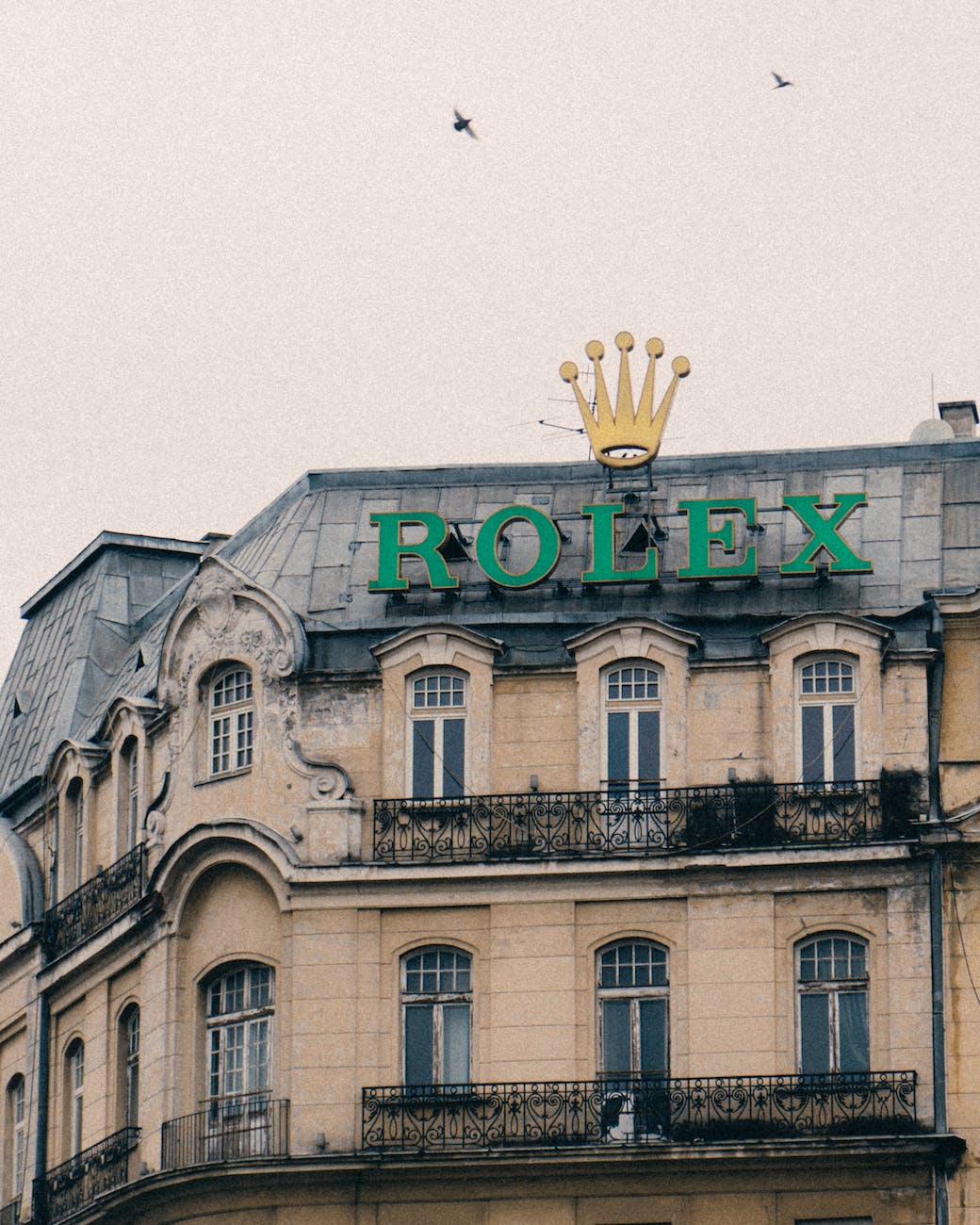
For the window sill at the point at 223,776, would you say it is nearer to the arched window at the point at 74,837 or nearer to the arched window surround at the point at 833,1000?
the arched window at the point at 74,837

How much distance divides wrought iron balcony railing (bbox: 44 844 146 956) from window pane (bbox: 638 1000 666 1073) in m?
9.43

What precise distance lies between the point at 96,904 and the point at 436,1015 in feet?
26.5

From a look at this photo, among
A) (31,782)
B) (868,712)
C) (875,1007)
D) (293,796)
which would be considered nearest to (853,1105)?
(875,1007)

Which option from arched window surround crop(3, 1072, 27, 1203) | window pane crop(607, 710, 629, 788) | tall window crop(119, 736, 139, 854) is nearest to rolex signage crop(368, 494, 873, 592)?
window pane crop(607, 710, 629, 788)

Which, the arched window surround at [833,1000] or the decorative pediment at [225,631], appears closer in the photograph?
the arched window surround at [833,1000]

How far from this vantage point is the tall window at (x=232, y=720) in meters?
64.1

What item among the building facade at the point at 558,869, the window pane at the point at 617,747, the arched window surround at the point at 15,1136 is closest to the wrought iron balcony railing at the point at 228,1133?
the building facade at the point at 558,869

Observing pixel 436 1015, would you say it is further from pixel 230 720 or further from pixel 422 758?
pixel 230 720

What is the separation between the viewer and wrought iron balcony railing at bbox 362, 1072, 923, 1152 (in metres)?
59.8

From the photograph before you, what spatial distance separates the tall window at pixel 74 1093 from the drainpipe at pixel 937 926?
16.2m

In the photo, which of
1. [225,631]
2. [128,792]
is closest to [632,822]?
[225,631]

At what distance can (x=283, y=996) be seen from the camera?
62.2 metres

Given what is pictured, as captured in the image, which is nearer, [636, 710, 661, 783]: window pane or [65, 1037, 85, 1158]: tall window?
[636, 710, 661, 783]: window pane

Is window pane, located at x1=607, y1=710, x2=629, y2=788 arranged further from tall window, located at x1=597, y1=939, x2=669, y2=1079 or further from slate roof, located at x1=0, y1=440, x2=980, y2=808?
tall window, located at x1=597, y1=939, x2=669, y2=1079
